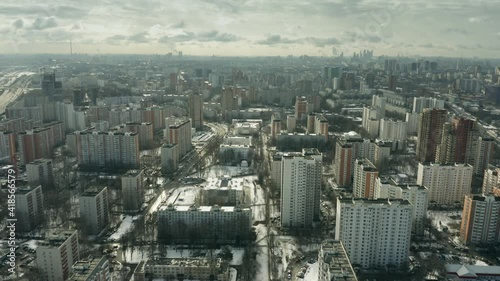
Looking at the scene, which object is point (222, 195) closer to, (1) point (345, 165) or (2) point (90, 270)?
(1) point (345, 165)

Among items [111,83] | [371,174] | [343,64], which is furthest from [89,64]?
[371,174]

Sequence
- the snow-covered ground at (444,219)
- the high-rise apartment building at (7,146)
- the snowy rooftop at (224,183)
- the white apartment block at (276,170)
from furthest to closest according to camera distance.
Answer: the high-rise apartment building at (7,146) → the white apartment block at (276,170) → the snowy rooftop at (224,183) → the snow-covered ground at (444,219)

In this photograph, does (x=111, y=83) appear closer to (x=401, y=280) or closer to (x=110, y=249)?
(x=110, y=249)

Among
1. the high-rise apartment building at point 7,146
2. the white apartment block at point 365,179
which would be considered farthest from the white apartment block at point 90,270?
the high-rise apartment building at point 7,146

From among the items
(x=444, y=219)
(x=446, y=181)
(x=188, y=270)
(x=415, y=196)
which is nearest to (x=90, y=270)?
(x=188, y=270)

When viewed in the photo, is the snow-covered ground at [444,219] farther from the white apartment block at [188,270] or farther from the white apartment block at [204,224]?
the white apartment block at [188,270]

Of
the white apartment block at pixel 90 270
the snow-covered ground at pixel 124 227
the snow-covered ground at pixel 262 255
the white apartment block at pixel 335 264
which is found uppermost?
the white apartment block at pixel 335 264
